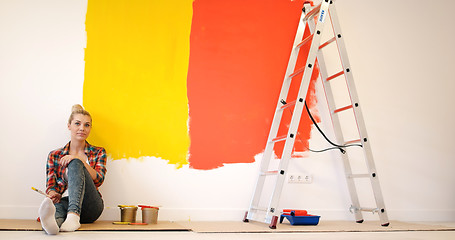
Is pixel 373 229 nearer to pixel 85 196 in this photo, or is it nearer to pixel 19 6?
pixel 85 196

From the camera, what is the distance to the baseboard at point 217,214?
302cm

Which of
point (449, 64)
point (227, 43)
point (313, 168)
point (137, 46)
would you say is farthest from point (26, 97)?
point (449, 64)

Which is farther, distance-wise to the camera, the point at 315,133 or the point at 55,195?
the point at 315,133

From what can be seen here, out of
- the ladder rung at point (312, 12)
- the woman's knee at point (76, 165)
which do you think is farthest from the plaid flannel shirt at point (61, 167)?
the ladder rung at point (312, 12)

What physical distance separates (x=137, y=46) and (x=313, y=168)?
1.65 metres

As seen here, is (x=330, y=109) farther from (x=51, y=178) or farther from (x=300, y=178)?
(x=51, y=178)

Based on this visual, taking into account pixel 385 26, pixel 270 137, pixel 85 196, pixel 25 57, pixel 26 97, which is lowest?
pixel 85 196

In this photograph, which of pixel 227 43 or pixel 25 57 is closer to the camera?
pixel 25 57

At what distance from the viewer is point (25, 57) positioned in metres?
3.17

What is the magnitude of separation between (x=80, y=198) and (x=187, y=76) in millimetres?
1312

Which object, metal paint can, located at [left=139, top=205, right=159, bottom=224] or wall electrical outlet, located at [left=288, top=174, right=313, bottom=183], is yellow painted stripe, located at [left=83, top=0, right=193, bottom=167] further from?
wall electrical outlet, located at [left=288, top=174, right=313, bottom=183]

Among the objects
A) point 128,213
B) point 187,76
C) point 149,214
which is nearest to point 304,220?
point 149,214

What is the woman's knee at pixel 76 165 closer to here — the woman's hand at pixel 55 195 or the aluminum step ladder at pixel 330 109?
the woman's hand at pixel 55 195

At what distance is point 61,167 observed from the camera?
291 centimetres
